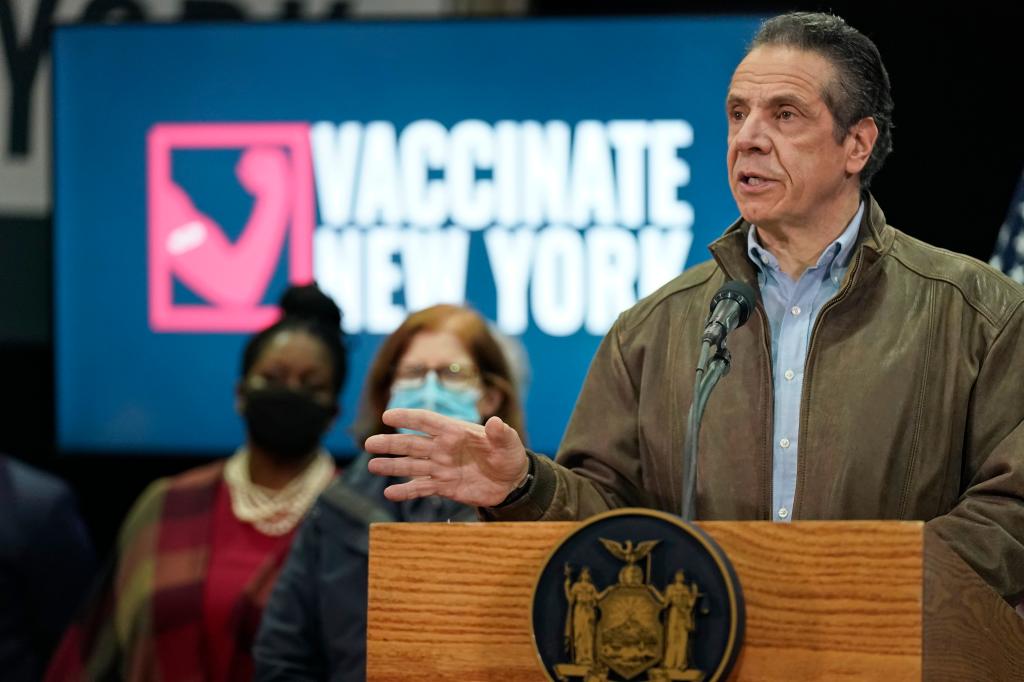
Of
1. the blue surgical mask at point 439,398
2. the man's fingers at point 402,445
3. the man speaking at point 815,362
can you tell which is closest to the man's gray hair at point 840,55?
the man speaking at point 815,362

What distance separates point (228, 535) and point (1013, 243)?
211cm

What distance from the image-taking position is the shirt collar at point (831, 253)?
2.35 m

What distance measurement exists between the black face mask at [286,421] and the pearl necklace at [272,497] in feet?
0.26

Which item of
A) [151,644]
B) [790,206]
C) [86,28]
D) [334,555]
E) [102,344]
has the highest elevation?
[86,28]

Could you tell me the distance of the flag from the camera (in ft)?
12.9

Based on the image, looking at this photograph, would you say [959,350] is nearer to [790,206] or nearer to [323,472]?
[790,206]

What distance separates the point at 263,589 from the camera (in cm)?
376

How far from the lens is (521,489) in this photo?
2.04 meters

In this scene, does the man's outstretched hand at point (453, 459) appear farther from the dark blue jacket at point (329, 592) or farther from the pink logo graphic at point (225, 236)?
the pink logo graphic at point (225, 236)

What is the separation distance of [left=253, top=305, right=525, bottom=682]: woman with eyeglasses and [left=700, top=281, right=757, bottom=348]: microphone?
1223 millimetres

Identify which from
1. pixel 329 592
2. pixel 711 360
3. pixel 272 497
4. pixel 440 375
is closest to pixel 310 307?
pixel 272 497

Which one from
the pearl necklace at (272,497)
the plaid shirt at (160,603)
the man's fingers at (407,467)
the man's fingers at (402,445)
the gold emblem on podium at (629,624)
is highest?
the man's fingers at (402,445)

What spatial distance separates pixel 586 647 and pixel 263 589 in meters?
2.22

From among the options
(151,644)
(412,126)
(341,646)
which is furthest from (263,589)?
(412,126)
